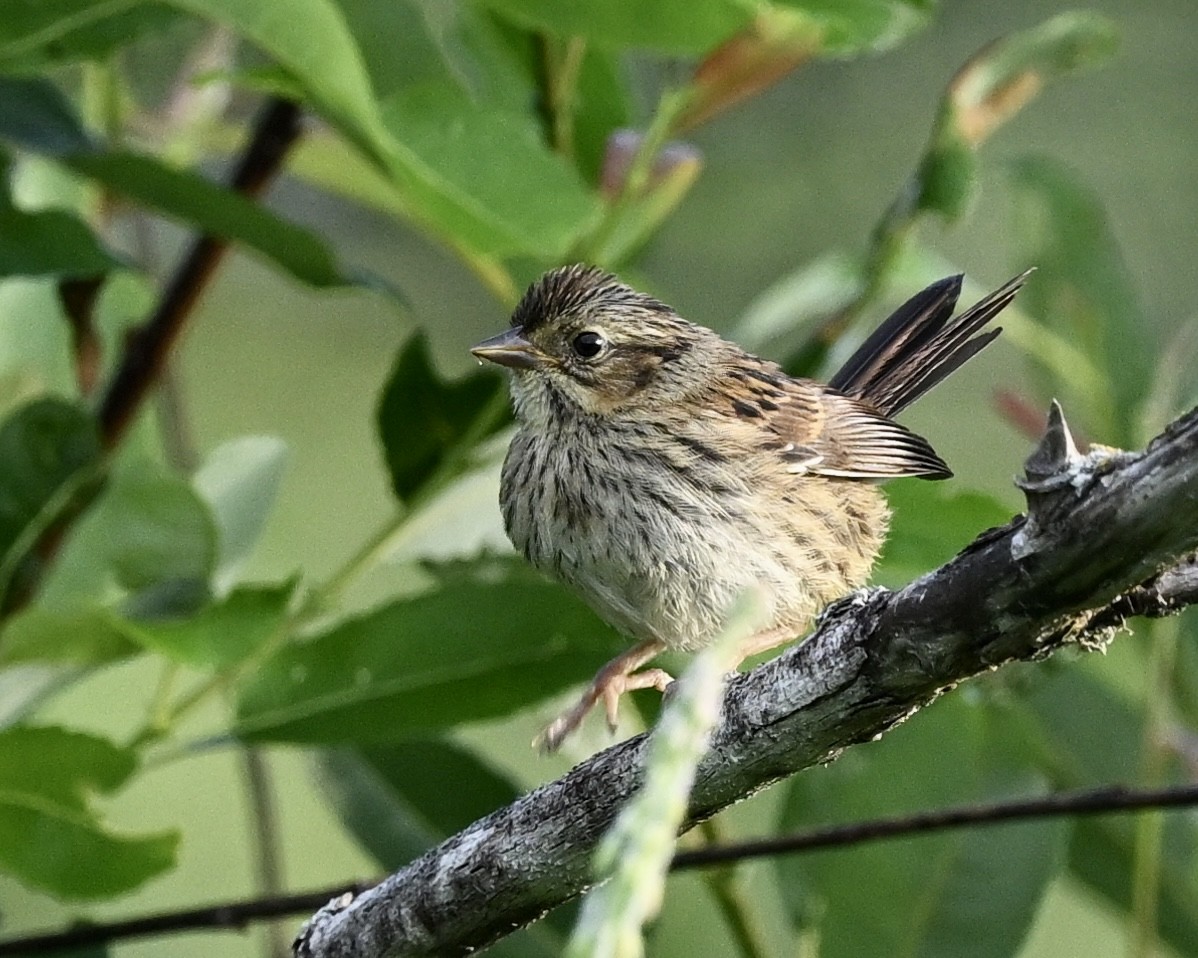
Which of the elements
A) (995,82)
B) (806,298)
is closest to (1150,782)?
(806,298)

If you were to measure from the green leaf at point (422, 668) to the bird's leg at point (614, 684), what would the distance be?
0.07 metres

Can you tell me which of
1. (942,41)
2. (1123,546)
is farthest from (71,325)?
(942,41)

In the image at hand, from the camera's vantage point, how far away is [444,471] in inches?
95.5

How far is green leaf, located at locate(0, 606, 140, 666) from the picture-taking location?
206 centimetres

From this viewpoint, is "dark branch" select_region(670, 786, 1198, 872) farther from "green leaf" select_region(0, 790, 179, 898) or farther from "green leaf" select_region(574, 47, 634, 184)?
"green leaf" select_region(574, 47, 634, 184)

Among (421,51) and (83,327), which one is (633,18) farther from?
(83,327)

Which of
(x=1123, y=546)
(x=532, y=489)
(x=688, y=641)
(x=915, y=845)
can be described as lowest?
(x=1123, y=546)

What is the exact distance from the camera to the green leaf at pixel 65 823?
202cm

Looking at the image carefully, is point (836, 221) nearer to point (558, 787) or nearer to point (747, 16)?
point (747, 16)

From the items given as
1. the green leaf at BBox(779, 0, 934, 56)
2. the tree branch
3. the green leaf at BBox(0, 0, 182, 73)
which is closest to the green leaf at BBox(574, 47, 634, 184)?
the green leaf at BBox(779, 0, 934, 56)

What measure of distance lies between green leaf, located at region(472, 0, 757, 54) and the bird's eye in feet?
2.05

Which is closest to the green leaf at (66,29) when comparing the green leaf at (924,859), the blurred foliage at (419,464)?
the blurred foliage at (419,464)

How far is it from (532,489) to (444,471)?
128mm

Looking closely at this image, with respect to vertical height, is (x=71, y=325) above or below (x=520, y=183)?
above
